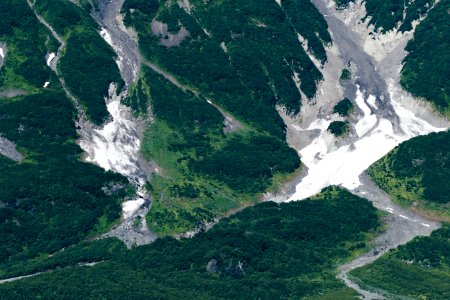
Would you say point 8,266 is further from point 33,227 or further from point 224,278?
point 224,278

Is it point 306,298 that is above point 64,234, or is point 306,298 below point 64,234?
below

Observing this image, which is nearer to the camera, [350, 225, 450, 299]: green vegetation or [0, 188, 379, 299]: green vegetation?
[0, 188, 379, 299]: green vegetation

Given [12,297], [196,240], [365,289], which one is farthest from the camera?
[196,240]

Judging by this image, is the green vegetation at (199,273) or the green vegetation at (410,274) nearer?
the green vegetation at (199,273)

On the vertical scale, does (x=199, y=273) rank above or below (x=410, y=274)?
above

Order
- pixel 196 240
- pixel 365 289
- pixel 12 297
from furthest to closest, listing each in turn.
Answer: pixel 196 240 → pixel 365 289 → pixel 12 297

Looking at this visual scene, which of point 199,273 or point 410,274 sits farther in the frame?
point 410,274

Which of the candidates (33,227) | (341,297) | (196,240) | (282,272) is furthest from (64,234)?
(341,297)

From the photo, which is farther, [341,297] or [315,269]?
[315,269]
